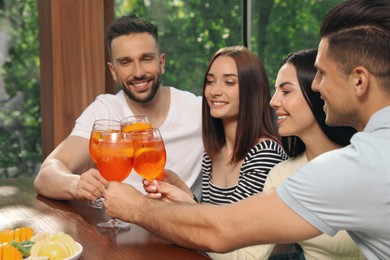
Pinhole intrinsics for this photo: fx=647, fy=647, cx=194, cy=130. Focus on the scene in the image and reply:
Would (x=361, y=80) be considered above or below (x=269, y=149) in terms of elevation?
above

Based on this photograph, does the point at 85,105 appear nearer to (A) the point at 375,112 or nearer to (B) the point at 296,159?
(B) the point at 296,159

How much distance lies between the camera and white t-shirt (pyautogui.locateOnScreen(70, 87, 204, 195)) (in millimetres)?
2643

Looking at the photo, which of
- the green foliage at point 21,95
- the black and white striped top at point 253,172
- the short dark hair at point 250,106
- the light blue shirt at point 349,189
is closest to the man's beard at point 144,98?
the short dark hair at point 250,106

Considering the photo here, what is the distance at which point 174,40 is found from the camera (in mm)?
4090

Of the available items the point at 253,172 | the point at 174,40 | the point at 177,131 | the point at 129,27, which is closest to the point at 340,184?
the point at 253,172

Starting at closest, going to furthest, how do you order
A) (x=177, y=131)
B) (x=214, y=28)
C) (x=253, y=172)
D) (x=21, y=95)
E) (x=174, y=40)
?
(x=253, y=172)
(x=177, y=131)
(x=21, y=95)
(x=174, y=40)
(x=214, y=28)

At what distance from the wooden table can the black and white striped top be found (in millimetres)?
538

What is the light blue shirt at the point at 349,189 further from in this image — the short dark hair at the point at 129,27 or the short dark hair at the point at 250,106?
the short dark hair at the point at 129,27

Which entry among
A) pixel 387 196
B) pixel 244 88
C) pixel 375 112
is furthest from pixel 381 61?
pixel 244 88

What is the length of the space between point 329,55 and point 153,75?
4.68 feet

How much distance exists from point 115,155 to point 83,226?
0.22 m

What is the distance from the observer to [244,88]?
2.39 meters

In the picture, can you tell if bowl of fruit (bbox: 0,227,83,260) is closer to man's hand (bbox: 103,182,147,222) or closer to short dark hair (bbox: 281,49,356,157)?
man's hand (bbox: 103,182,147,222)

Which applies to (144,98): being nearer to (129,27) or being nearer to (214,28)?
(129,27)
